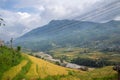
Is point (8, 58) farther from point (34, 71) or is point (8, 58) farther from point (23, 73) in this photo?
point (34, 71)

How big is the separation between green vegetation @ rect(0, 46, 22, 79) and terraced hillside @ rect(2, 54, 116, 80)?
5.65 feet

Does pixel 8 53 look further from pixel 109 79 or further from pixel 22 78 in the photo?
pixel 109 79

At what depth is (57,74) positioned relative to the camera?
3553 inches

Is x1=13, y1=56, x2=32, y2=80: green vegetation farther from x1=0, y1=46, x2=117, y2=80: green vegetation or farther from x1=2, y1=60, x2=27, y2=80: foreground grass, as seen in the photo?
x1=2, y1=60, x2=27, y2=80: foreground grass

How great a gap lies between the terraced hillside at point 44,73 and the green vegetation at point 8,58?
1723 millimetres

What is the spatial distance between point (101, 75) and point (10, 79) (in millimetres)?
29669

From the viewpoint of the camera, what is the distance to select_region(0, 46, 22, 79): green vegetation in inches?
3642

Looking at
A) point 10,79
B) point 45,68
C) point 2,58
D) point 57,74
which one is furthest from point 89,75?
point 2,58

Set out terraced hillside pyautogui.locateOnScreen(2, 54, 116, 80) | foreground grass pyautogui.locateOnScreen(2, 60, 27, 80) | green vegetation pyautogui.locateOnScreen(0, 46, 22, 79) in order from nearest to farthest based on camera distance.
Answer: terraced hillside pyautogui.locateOnScreen(2, 54, 116, 80)
foreground grass pyautogui.locateOnScreen(2, 60, 27, 80)
green vegetation pyautogui.locateOnScreen(0, 46, 22, 79)

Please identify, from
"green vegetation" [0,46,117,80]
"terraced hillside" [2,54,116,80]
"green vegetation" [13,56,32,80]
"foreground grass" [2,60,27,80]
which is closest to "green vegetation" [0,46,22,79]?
"green vegetation" [0,46,117,80]

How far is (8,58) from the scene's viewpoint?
97.9 meters

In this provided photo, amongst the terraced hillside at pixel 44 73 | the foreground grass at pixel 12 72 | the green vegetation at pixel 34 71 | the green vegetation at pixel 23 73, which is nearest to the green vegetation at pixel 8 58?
the green vegetation at pixel 34 71

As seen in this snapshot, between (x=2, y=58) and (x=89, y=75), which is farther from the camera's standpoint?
(x=2, y=58)

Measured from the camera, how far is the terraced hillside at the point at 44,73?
273ft
